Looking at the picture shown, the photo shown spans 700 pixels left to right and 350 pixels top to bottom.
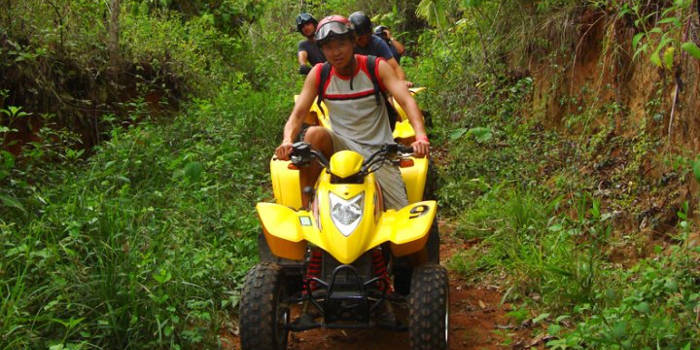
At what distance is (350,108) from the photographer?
4.76m

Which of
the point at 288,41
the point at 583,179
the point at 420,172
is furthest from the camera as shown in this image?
the point at 288,41

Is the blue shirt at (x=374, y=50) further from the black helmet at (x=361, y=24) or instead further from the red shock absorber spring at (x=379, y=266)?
the red shock absorber spring at (x=379, y=266)

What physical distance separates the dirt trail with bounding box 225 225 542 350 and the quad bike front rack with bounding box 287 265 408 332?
0.57 m

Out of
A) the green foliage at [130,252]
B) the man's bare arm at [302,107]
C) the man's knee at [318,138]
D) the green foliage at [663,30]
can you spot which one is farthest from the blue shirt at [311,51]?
the man's knee at [318,138]

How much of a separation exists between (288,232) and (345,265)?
42 centimetres

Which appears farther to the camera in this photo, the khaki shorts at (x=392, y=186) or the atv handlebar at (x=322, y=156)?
the khaki shorts at (x=392, y=186)

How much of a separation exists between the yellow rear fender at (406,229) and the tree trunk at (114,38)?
4.75 meters

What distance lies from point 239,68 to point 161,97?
3929 mm

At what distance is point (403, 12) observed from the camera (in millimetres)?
18109

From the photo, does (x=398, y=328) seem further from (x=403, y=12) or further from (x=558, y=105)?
(x=403, y=12)

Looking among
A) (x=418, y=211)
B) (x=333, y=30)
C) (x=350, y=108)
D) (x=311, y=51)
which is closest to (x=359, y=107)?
(x=350, y=108)

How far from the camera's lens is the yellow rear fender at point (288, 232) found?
3873 mm

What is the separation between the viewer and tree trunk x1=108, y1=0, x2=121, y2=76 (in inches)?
296

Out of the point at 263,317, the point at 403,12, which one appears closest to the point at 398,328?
the point at 263,317
